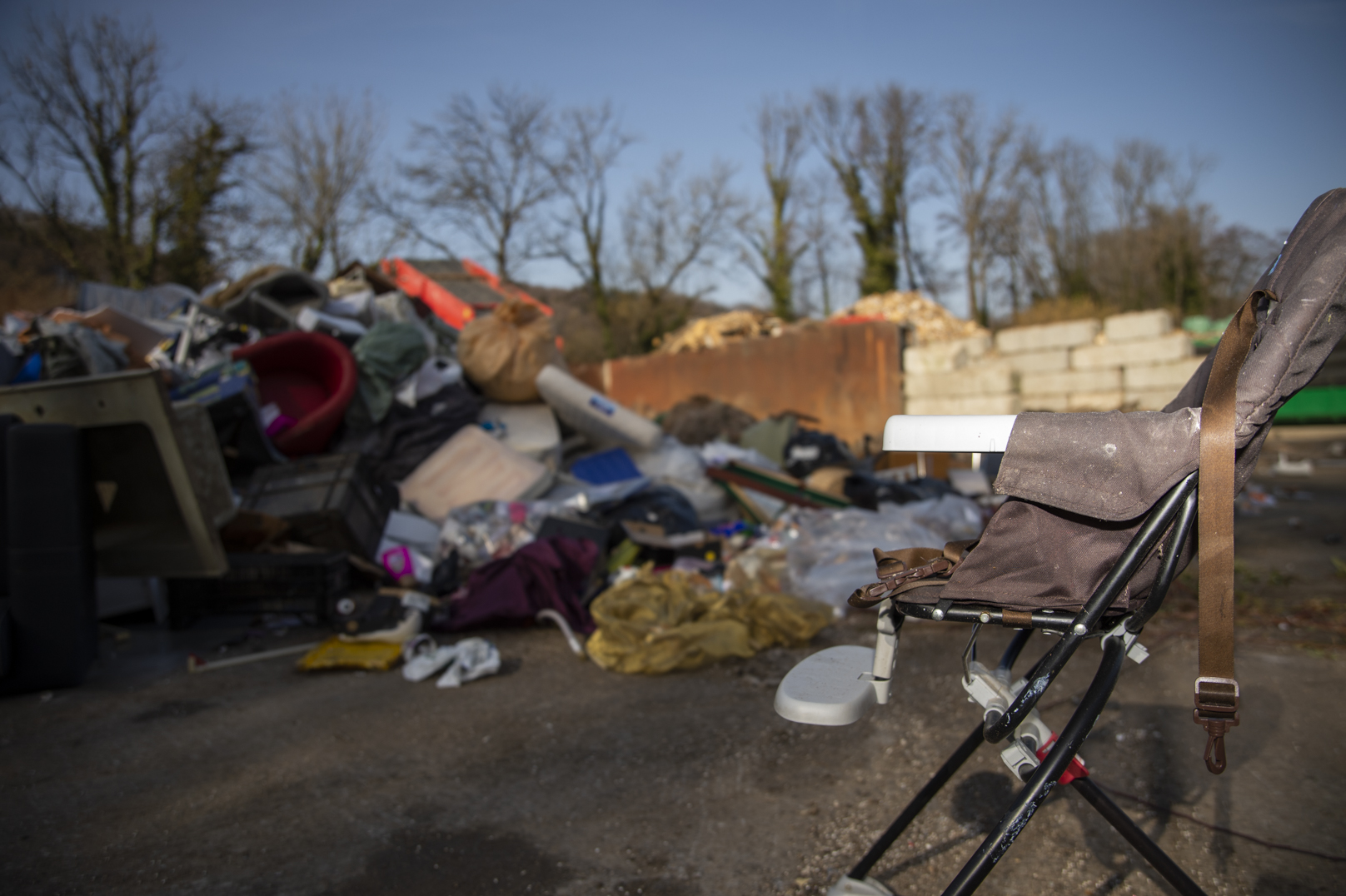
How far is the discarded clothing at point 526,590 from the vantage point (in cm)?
368

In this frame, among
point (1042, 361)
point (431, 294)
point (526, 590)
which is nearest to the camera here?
point (526, 590)

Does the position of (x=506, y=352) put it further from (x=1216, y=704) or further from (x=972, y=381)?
(x=1216, y=704)

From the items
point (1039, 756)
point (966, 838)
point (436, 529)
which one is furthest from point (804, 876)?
point (436, 529)

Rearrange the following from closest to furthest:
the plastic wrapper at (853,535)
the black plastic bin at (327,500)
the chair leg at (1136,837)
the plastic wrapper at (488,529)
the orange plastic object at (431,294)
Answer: the chair leg at (1136,837), the plastic wrapper at (853,535), the black plastic bin at (327,500), the plastic wrapper at (488,529), the orange plastic object at (431,294)

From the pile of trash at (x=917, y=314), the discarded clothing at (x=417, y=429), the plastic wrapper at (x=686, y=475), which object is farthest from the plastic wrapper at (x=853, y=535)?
the pile of trash at (x=917, y=314)

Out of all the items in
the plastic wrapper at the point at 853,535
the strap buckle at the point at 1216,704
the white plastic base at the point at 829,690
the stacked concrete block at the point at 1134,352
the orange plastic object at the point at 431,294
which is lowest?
the plastic wrapper at the point at 853,535

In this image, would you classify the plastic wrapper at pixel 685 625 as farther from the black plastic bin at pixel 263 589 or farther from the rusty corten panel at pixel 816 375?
the rusty corten panel at pixel 816 375

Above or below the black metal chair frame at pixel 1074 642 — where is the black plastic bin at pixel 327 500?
below

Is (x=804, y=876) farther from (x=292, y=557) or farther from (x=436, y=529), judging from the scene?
(x=436, y=529)

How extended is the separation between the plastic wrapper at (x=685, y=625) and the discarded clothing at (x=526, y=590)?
0.35m

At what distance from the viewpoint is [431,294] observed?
10.4 meters

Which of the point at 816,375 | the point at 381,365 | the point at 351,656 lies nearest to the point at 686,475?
the point at 381,365

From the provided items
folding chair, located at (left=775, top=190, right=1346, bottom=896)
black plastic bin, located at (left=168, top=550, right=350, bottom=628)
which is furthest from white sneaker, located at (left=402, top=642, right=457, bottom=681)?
folding chair, located at (left=775, top=190, right=1346, bottom=896)

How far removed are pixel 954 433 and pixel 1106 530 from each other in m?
0.27
